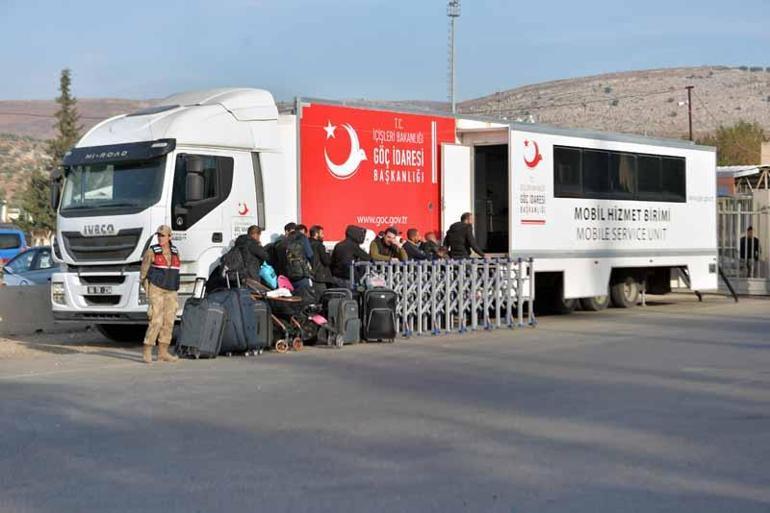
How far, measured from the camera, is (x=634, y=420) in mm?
10414

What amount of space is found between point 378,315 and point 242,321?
104 inches

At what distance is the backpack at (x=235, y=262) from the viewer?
1673 cm

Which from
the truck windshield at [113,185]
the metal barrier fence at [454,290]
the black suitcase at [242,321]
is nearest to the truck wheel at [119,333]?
the truck windshield at [113,185]

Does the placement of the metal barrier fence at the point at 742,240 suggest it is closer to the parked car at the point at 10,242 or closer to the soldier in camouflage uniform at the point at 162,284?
the soldier in camouflage uniform at the point at 162,284

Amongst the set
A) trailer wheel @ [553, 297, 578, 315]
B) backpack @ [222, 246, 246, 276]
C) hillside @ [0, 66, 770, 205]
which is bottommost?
trailer wheel @ [553, 297, 578, 315]

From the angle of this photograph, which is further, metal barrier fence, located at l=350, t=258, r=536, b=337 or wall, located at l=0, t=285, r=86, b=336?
wall, located at l=0, t=285, r=86, b=336

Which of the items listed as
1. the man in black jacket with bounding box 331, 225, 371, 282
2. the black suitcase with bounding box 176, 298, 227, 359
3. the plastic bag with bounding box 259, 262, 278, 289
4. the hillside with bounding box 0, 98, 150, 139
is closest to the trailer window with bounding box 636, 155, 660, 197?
the man in black jacket with bounding box 331, 225, 371, 282

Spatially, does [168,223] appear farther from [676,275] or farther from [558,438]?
[676,275]

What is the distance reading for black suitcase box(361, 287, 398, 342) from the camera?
17.9 m

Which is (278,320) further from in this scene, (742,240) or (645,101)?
(645,101)

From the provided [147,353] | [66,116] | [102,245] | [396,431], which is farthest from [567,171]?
[66,116]

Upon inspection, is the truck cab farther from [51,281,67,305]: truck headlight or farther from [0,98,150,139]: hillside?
[0,98,150,139]: hillside

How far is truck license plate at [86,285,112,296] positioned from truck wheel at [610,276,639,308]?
12219 mm

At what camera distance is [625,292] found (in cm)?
2564
